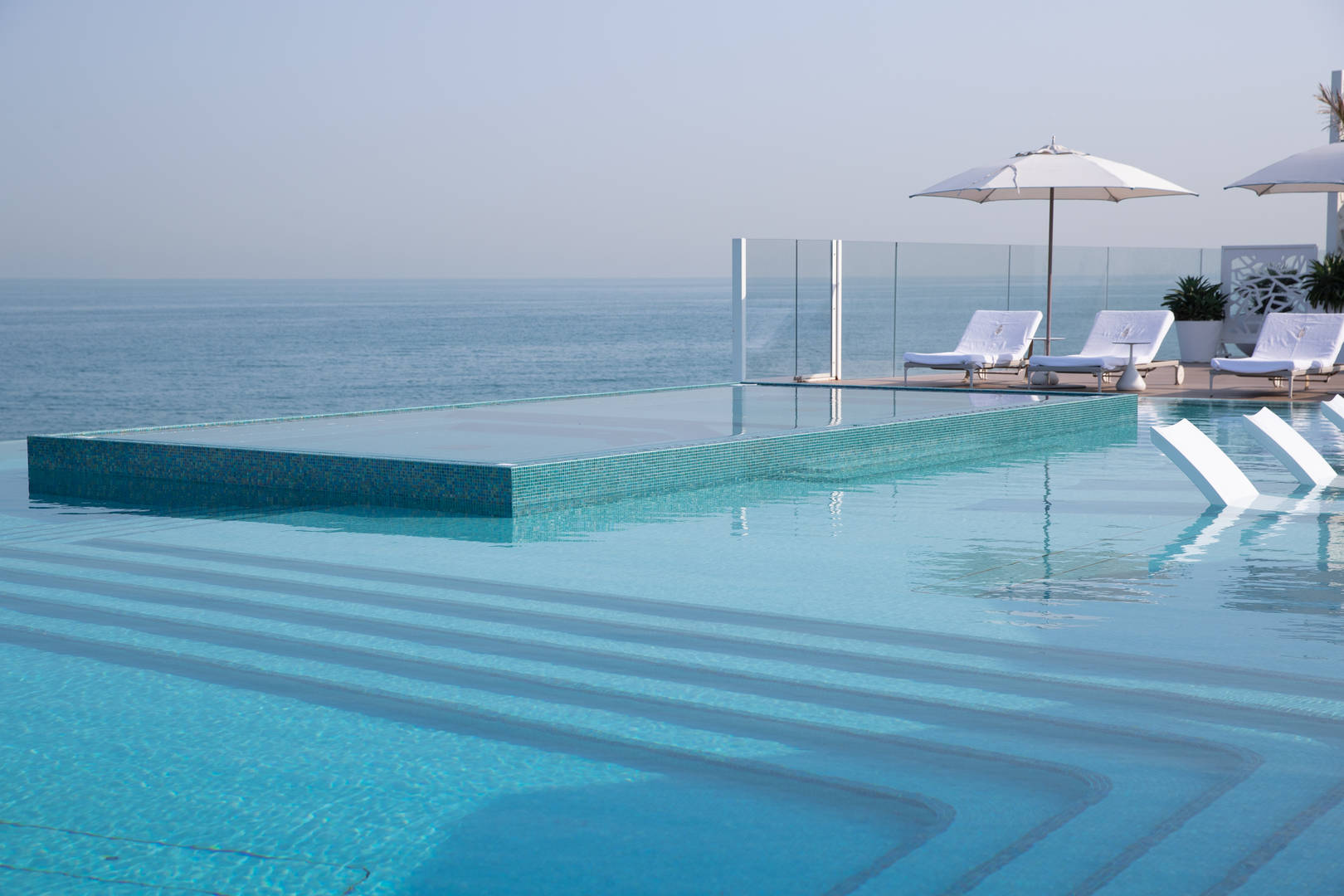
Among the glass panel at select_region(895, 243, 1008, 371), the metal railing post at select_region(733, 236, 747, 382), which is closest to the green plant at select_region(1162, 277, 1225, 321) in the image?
the glass panel at select_region(895, 243, 1008, 371)

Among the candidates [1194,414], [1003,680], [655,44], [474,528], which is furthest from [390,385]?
[1003,680]

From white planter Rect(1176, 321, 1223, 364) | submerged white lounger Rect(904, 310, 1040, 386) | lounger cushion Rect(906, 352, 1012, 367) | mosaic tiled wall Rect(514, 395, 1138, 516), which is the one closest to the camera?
mosaic tiled wall Rect(514, 395, 1138, 516)

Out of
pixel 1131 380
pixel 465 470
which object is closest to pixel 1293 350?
pixel 1131 380

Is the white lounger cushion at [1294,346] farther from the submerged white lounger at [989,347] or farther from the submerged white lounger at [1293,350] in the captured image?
the submerged white lounger at [989,347]

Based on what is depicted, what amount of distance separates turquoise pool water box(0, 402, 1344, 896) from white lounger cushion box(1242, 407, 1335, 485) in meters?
1.24

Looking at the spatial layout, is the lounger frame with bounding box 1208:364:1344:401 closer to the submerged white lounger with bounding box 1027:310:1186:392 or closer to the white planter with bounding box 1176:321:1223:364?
the submerged white lounger with bounding box 1027:310:1186:392

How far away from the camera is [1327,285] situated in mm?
15805

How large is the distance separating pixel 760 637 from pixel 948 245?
43.3 ft

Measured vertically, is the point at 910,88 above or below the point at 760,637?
above

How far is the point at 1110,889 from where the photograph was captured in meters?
2.70

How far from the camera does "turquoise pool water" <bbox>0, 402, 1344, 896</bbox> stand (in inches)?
115

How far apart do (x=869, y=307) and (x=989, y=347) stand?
232cm

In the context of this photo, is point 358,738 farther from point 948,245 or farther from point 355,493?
point 948,245

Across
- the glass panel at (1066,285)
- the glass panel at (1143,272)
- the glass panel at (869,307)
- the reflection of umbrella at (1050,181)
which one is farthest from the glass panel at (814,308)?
the glass panel at (1143,272)
